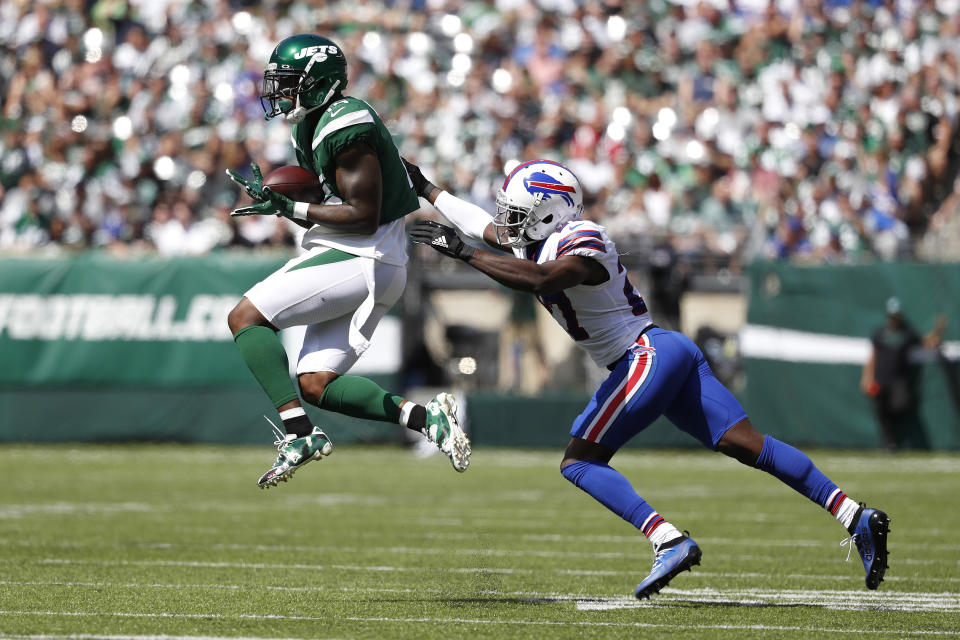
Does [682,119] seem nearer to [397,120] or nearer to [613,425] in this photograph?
[397,120]

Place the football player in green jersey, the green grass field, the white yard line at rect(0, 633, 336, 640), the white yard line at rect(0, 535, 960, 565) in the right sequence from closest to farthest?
the white yard line at rect(0, 633, 336, 640)
the green grass field
the football player in green jersey
the white yard line at rect(0, 535, 960, 565)

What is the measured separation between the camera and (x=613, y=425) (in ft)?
19.6

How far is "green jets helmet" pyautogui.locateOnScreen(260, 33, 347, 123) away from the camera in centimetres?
602

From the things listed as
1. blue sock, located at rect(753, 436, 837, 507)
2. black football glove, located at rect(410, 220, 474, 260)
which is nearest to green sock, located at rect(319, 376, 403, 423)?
black football glove, located at rect(410, 220, 474, 260)

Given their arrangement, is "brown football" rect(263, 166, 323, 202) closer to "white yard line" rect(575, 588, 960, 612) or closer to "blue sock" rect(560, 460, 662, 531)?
"blue sock" rect(560, 460, 662, 531)

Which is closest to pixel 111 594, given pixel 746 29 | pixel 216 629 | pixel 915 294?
pixel 216 629

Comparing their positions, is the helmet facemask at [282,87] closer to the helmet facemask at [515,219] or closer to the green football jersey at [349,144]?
the green football jersey at [349,144]

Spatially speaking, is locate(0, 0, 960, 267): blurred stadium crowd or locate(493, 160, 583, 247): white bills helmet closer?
locate(493, 160, 583, 247): white bills helmet

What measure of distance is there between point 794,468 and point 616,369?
0.82 meters

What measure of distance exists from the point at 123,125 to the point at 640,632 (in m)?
14.5

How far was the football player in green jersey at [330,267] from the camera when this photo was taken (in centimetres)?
593

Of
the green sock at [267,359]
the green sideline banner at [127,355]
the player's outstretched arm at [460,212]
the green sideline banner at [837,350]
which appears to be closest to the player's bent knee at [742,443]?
the player's outstretched arm at [460,212]

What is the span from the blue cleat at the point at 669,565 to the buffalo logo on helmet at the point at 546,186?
57.2 inches

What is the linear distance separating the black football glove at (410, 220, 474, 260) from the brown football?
575 millimetres
